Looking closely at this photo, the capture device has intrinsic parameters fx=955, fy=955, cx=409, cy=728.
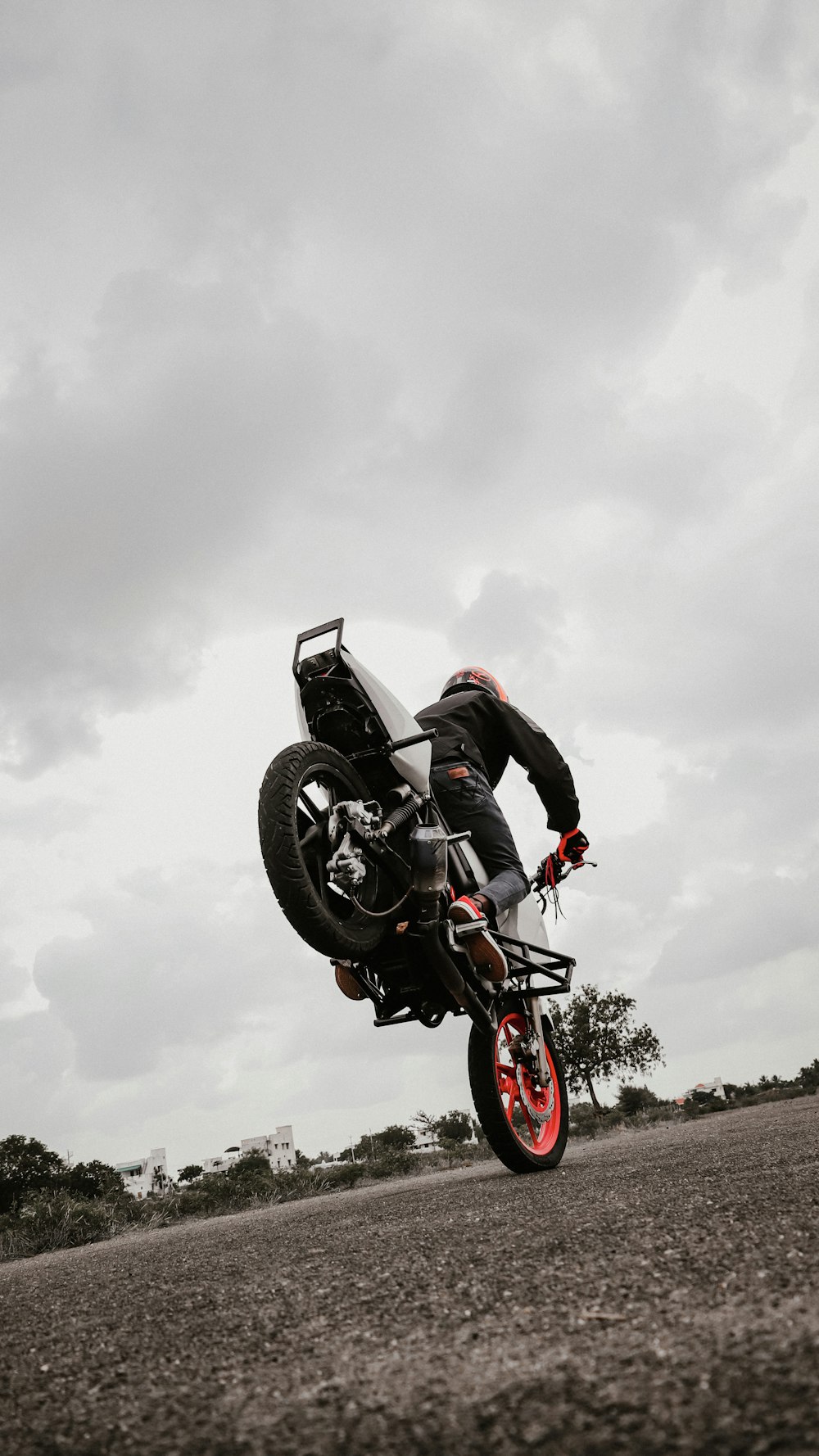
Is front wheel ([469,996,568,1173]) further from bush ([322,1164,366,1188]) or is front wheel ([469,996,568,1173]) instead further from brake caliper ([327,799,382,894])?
bush ([322,1164,366,1188])

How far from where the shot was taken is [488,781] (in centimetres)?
573

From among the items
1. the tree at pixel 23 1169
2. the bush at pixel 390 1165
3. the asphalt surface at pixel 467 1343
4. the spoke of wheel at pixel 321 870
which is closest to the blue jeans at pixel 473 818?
the spoke of wheel at pixel 321 870

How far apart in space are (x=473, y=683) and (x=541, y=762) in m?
0.68

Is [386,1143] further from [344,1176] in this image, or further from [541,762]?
[541,762]

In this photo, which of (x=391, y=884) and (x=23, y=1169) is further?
(x=23, y=1169)

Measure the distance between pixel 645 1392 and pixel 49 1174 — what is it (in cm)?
1365

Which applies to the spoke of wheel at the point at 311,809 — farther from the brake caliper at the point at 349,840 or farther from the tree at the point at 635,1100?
the tree at the point at 635,1100

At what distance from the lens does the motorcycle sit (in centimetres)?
399

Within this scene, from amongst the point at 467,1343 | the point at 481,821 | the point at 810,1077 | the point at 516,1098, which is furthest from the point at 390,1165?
the point at 810,1077

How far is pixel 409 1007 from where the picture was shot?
5.06 metres

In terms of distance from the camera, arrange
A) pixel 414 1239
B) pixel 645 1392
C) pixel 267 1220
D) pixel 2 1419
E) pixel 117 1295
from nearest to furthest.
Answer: pixel 645 1392 < pixel 2 1419 < pixel 117 1295 < pixel 414 1239 < pixel 267 1220

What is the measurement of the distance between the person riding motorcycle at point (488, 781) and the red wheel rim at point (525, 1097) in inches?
28.6

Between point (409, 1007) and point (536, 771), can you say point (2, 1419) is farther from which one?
point (536, 771)

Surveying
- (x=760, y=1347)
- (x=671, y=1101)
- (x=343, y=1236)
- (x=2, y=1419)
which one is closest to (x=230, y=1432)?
(x=2, y=1419)
